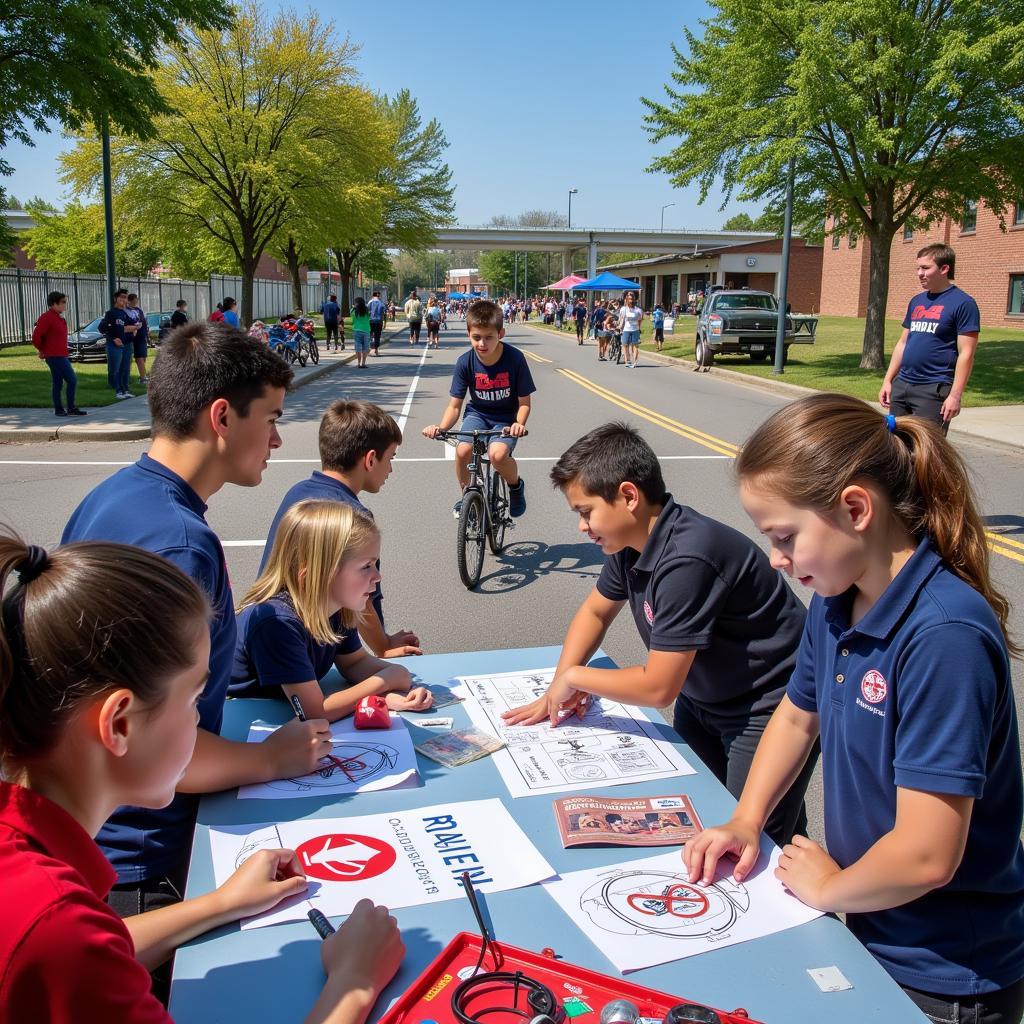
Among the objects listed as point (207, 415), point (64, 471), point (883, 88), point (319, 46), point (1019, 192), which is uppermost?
point (319, 46)

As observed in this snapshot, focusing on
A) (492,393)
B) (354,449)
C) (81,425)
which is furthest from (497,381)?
(81,425)

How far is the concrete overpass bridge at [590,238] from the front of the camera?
8331 cm

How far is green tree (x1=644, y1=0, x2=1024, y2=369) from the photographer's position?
19.0 m

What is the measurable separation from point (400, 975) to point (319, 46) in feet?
113

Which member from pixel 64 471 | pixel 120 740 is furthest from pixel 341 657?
pixel 64 471

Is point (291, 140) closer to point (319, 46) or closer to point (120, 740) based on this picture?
point (319, 46)

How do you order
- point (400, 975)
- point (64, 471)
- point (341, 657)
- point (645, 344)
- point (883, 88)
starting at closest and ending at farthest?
1. point (400, 975)
2. point (341, 657)
3. point (64, 471)
4. point (883, 88)
5. point (645, 344)

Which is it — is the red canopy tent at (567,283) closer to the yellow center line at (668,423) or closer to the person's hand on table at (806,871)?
the yellow center line at (668,423)

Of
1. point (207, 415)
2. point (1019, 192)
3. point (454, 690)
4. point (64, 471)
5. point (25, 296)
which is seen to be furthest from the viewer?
point (25, 296)

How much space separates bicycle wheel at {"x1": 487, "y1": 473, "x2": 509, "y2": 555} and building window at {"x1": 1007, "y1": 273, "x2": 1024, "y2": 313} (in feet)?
121

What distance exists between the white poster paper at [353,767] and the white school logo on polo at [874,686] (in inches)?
44.6

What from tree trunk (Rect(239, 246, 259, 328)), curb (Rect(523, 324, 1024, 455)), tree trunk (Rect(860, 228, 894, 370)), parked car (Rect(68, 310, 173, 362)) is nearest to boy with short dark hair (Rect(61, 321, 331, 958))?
curb (Rect(523, 324, 1024, 455))

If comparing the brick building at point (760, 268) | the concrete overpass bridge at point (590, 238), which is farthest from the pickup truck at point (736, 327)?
the concrete overpass bridge at point (590, 238)

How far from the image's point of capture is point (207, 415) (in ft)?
8.80
